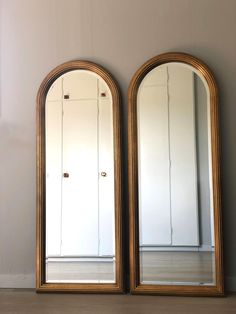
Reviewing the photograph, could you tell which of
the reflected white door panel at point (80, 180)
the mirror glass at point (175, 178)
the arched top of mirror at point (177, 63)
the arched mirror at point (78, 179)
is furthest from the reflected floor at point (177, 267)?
the arched top of mirror at point (177, 63)

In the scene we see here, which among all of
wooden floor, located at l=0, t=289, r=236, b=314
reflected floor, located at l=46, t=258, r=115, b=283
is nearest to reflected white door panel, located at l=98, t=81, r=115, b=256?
reflected floor, located at l=46, t=258, r=115, b=283

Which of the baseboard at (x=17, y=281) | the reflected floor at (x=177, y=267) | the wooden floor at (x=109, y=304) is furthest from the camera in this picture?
the baseboard at (x=17, y=281)

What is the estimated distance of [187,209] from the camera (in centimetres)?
297

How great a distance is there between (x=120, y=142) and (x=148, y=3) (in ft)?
3.88

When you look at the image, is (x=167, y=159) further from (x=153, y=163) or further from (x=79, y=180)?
(x=79, y=180)

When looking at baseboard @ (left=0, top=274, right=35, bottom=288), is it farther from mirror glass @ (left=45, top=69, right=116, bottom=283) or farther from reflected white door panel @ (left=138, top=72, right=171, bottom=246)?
reflected white door panel @ (left=138, top=72, right=171, bottom=246)

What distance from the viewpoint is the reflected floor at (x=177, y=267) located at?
2920 mm

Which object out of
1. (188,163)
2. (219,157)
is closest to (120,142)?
(188,163)

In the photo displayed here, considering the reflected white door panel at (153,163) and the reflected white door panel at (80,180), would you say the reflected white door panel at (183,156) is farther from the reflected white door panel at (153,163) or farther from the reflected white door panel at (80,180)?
the reflected white door panel at (80,180)

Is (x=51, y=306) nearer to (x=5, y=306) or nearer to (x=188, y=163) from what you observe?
(x=5, y=306)

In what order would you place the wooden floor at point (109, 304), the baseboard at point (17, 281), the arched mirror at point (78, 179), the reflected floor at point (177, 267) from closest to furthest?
the wooden floor at point (109, 304), the reflected floor at point (177, 267), the arched mirror at point (78, 179), the baseboard at point (17, 281)

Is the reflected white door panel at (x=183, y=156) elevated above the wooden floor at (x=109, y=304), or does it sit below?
above

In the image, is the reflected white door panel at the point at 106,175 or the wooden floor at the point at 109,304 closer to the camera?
the wooden floor at the point at 109,304

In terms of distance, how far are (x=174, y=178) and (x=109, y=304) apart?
3.47 ft
